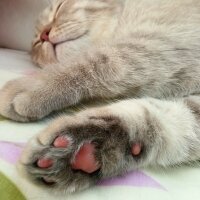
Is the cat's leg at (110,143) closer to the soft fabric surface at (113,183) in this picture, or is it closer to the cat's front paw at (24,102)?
the soft fabric surface at (113,183)

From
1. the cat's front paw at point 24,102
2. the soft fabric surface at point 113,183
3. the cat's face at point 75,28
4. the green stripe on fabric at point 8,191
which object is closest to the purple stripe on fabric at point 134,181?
the soft fabric surface at point 113,183

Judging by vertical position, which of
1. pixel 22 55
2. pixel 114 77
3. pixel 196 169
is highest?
pixel 114 77

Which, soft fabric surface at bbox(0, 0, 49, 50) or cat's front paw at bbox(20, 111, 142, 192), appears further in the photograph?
soft fabric surface at bbox(0, 0, 49, 50)

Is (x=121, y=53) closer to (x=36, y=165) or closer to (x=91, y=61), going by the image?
(x=91, y=61)

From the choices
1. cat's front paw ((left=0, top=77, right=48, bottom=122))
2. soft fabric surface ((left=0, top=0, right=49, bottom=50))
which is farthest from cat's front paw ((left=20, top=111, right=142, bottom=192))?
soft fabric surface ((left=0, top=0, right=49, bottom=50))

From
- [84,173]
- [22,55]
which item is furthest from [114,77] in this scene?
[22,55]

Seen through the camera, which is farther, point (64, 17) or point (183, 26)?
point (64, 17)

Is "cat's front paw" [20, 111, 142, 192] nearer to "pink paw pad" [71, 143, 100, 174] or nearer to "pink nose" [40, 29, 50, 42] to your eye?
"pink paw pad" [71, 143, 100, 174]
